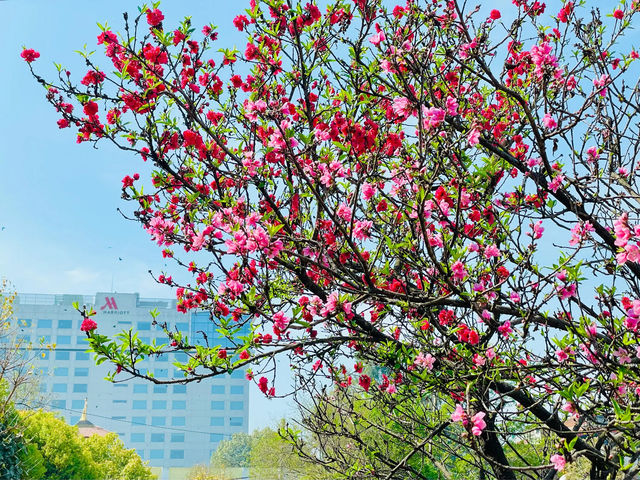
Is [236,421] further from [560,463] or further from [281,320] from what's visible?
[560,463]

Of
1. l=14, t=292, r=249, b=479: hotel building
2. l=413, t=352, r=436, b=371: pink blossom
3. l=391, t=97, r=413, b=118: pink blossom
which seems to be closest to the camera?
l=391, t=97, r=413, b=118: pink blossom

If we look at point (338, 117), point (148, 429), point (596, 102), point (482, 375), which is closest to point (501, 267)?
point (482, 375)

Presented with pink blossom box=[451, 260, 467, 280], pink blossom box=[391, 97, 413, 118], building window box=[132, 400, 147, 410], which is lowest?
pink blossom box=[451, 260, 467, 280]

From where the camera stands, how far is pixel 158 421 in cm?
8069

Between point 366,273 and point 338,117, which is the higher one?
point 338,117

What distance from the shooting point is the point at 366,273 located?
3.55 metres

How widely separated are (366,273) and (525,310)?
4.18 ft

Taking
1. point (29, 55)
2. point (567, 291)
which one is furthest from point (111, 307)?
point (567, 291)

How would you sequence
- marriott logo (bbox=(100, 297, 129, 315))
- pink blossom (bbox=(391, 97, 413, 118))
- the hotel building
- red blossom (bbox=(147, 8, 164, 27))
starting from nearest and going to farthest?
pink blossom (bbox=(391, 97, 413, 118))
red blossom (bbox=(147, 8, 164, 27))
the hotel building
marriott logo (bbox=(100, 297, 129, 315))

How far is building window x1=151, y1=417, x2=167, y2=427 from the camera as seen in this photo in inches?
3174

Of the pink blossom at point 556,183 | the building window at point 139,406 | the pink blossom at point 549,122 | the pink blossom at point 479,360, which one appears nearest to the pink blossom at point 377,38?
the pink blossom at point 549,122

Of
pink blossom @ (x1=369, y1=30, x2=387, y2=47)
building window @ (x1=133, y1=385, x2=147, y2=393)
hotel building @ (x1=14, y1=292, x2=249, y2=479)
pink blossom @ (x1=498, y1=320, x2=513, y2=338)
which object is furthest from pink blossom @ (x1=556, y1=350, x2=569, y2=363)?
building window @ (x1=133, y1=385, x2=147, y2=393)

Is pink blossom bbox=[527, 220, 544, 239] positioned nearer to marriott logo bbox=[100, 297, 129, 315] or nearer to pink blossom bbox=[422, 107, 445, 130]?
pink blossom bbox=[422, 107, 445, 130]

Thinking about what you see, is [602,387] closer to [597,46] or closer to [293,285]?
[293,285]
